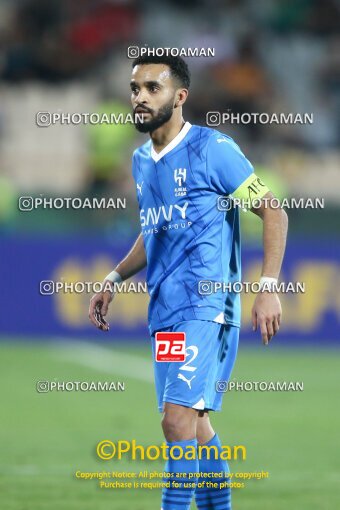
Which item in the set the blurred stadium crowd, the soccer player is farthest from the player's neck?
the blurred stadium crowd

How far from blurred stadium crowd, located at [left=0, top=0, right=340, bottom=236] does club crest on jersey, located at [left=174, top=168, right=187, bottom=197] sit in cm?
1033

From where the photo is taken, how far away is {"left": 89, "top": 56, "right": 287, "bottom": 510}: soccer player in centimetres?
573

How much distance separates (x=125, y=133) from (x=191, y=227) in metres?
12.7

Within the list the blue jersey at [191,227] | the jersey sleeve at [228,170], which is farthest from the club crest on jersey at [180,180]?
the jersey sleeve at [228,170]

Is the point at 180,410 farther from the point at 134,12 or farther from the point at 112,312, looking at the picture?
the point at 134,12

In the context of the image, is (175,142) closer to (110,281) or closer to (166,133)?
(166,133)

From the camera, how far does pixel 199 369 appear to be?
577cm

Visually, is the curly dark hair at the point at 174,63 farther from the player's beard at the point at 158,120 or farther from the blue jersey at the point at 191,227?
the blue jersey at the point at 191,227

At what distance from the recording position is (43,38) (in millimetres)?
19766

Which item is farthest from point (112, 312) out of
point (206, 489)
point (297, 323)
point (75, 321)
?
point (206, 489)

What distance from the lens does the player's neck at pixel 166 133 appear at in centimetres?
604

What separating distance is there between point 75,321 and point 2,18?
20.0ft

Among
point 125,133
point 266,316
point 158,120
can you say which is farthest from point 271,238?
point 125,133

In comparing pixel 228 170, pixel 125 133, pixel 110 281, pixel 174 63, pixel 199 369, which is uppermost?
pixel 125 133
